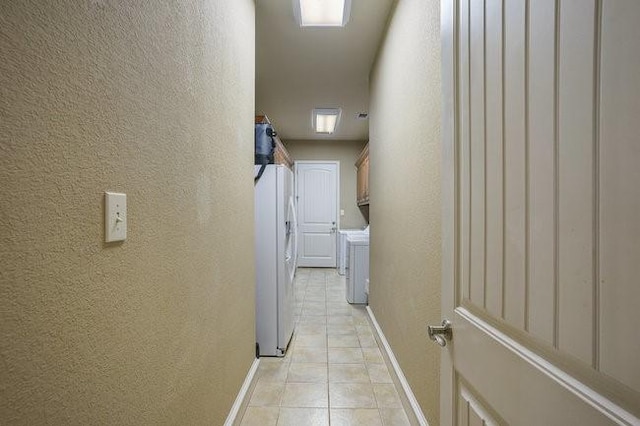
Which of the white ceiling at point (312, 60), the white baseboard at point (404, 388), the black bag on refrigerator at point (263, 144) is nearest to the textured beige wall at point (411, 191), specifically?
the white baseboard at point (404, 388)

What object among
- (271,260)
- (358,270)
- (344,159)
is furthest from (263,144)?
(344,159)

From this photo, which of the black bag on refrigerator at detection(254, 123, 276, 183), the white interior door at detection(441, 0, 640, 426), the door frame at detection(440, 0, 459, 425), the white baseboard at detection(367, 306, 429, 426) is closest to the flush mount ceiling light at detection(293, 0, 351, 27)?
the black bag on refrigerator at detection(254, 123, 276, 183)

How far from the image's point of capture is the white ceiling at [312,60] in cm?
239

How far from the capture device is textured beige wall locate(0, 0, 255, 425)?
521 mm

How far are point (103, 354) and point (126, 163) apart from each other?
446mm

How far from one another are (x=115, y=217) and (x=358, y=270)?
3.47m

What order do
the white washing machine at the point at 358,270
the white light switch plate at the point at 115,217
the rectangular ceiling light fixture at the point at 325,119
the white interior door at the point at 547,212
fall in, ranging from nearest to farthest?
the white interior door at the point at 547,212
the white light switch plate at the point at 115,217
the white washing machine at the point at 358,270
the rectangular ceiling light fixture at the point at 325,119

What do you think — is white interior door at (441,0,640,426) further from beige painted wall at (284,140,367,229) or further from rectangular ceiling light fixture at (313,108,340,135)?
beige painted wall at (284,140,367,229)

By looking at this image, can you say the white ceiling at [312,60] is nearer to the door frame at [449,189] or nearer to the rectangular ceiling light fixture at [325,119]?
the rectangular ceiling light fixture at [325,119]

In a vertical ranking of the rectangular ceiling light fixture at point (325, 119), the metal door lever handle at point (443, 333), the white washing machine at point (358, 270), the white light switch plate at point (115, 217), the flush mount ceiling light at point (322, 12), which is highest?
the flush mount ceiling light at point (322, 12)

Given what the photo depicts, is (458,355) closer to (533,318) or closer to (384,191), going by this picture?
(533,318)

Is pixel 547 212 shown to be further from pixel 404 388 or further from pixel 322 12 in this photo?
pixel 322 12

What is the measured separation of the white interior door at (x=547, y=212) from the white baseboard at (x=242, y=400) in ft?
4.04

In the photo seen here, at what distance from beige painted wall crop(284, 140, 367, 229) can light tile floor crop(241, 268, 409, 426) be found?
3.14 meters
